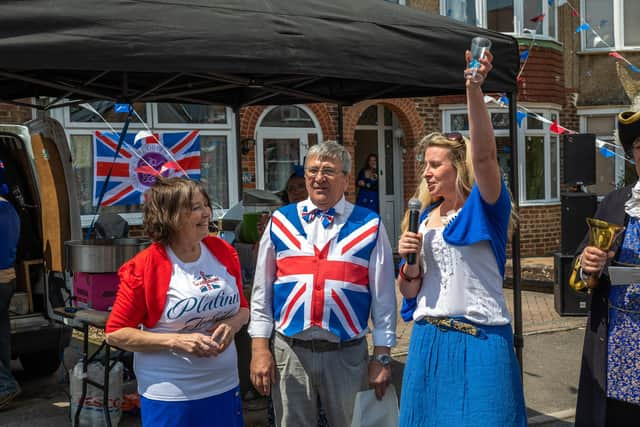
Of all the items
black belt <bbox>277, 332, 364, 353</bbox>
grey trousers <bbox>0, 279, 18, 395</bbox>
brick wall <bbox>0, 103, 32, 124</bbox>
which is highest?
brick wall <bbox>0, 103, 32, 124</bbox>

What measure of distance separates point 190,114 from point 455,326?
828cm

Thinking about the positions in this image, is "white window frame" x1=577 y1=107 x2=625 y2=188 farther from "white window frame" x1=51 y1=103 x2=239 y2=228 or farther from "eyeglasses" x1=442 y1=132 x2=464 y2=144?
"eyeglasses" x1=442 y1=132 x2=464 y2=144

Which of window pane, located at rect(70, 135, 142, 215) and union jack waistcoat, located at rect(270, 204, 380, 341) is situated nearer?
union jack waistcoat, located at rect(270, 204, 380, 341)

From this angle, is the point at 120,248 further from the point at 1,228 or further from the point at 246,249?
the point at 1,228

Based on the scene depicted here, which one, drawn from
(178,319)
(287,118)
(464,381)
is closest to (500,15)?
(287,118)

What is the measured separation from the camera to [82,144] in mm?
9469

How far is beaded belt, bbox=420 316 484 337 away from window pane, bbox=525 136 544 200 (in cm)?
1149

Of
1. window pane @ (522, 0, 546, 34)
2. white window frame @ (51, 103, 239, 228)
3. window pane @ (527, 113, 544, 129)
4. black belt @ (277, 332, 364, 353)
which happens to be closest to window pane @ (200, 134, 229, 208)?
white window frame @ (51, 103, 239, 228)

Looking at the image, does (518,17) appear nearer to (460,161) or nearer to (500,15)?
(500,15)

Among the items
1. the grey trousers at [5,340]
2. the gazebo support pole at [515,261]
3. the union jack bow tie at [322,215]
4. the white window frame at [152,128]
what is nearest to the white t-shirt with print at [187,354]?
the union jack bow tie at [322,215]

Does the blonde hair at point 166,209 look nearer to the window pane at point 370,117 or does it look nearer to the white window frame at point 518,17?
the window pane at point 370,117

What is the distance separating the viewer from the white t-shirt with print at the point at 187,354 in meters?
2.72

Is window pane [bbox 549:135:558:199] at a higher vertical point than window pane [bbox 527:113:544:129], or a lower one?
lower

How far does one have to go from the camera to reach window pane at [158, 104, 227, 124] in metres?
10.1
